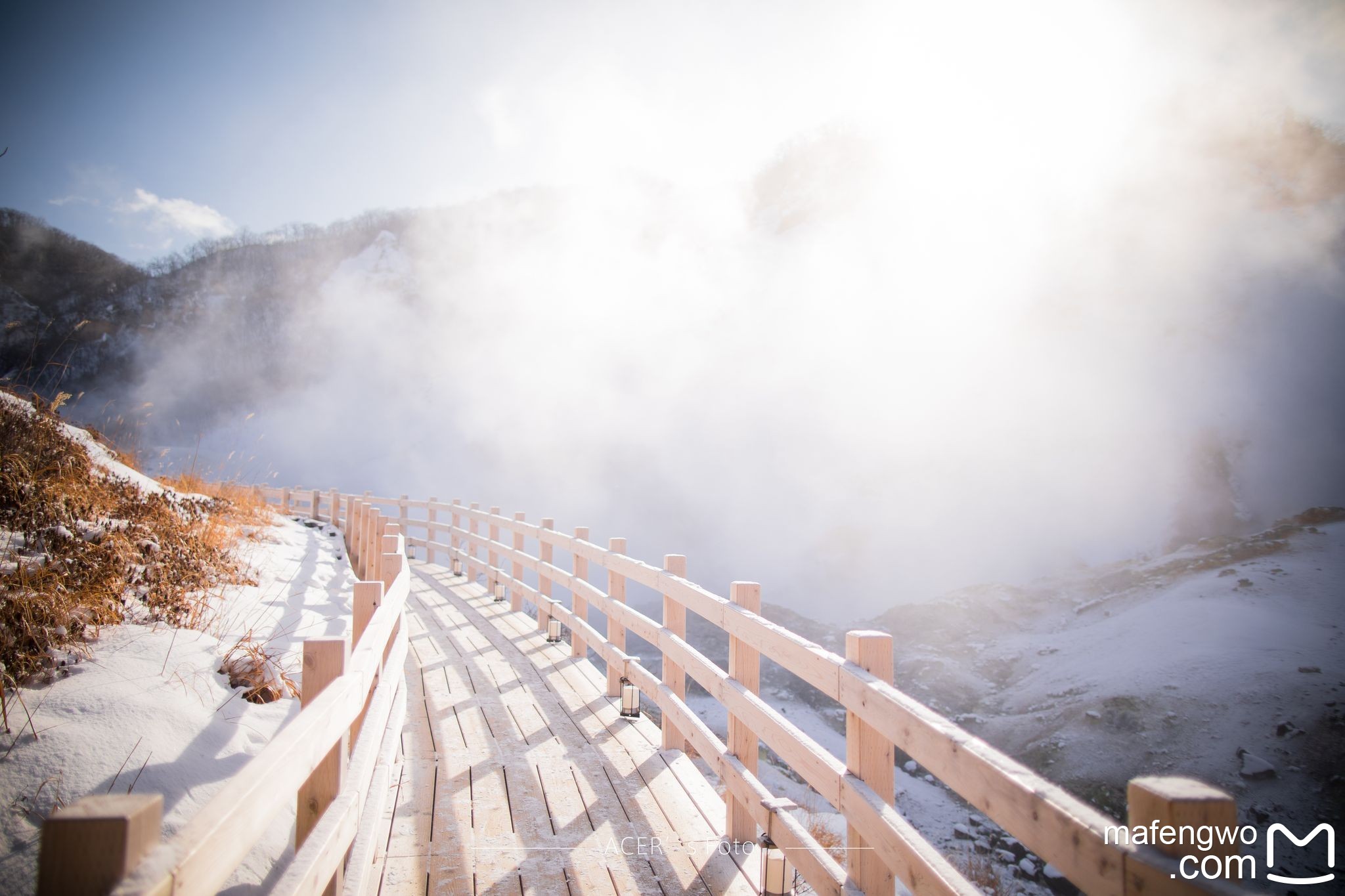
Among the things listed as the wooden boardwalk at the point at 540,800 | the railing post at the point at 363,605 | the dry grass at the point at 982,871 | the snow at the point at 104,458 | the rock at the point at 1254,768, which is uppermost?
the snow at the point at 104,458

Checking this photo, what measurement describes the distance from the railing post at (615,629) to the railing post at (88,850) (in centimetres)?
415

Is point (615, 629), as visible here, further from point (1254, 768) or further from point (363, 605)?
point (1254, 768)

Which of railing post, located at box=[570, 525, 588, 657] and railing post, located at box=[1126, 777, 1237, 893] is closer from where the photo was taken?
railing post, located at box=[1126, 777, 1237, 893]

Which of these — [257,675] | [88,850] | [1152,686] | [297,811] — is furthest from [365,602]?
[1152,686]

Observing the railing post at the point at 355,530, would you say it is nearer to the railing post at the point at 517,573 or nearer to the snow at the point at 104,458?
the snow at the point at 104,458

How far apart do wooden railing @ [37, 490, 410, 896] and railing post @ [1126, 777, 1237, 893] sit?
165 centimetres

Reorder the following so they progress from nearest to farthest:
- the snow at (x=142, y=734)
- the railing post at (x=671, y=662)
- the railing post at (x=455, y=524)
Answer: the snow at (x=142, y=734) → the railing post at (x=671, y=662) → the railing post at (x=455, y=524)

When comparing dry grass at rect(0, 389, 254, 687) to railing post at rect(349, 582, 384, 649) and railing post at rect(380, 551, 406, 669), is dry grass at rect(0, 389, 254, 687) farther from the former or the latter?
railing post at rect(349, 582, 384, 649)

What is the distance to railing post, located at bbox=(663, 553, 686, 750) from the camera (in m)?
4.02

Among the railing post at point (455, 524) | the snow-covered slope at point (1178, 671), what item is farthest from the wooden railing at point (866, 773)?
the snow-covered slope at point (1178, 671)

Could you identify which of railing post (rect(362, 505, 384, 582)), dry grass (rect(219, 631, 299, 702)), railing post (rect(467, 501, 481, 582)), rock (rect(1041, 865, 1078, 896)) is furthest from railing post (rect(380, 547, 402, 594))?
rock (rect(1041, 865, 1078, 896))

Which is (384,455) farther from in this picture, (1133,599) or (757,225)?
(1133,599)

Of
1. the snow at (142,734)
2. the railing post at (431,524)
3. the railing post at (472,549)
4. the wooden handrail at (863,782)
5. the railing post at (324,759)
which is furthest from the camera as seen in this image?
→ the railing post at (431,524)

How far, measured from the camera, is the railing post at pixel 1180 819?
3.40 ft
